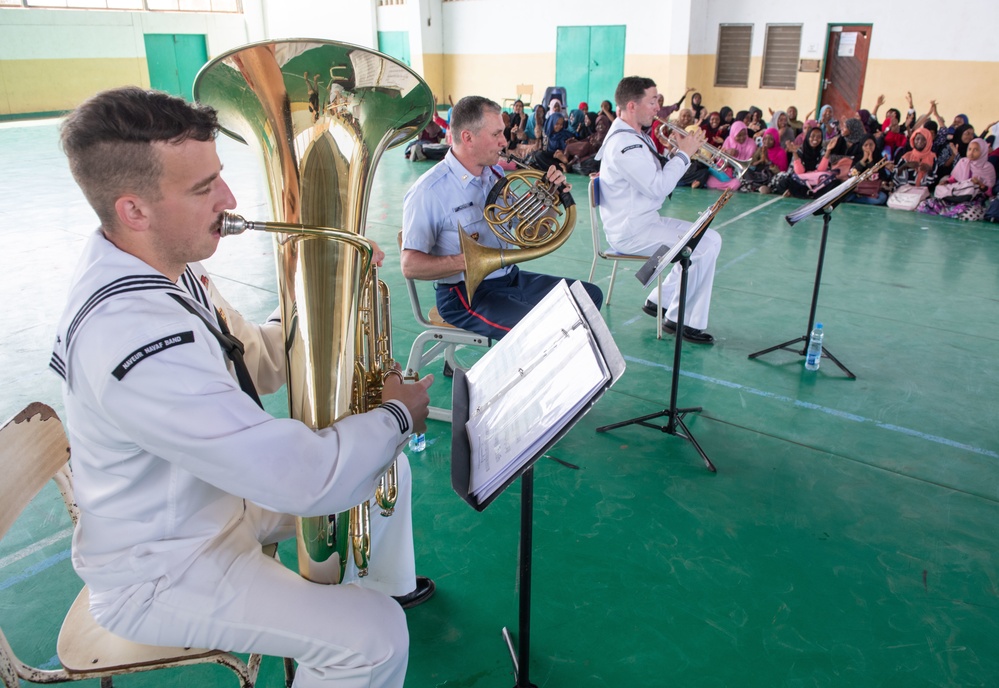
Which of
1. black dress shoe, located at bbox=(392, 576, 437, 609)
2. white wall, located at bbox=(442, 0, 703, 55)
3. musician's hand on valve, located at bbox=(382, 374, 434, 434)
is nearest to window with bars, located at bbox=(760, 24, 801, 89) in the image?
white wall, located at bbox=(442, 0, 703, 55)

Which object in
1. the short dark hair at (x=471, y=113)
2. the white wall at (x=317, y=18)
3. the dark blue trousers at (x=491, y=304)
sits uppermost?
the white wall at (x=317, y=18)

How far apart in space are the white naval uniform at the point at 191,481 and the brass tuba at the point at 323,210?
0.15m

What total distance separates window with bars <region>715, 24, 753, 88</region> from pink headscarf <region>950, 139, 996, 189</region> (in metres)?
6.46

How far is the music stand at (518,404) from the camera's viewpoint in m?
1.52

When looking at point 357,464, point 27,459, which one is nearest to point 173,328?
point 357,464

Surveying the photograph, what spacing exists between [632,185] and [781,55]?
10899 mm

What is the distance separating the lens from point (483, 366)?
2.13 meters

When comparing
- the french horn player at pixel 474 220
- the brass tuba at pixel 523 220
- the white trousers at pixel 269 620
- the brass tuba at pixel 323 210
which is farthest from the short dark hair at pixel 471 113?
the white trousers at pixel 269 620

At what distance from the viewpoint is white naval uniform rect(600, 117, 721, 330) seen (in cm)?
502

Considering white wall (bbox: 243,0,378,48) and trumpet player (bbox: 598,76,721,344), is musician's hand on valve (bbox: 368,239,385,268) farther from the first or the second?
white wall (bbox: 243,0,378,48)

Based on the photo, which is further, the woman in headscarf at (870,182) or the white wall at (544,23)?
the white wall at (544,23)

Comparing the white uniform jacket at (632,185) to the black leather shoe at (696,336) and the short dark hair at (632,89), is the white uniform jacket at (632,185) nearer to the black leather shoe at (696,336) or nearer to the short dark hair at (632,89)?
the short dark hair at (632,89)

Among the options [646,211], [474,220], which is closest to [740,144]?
[646,211]

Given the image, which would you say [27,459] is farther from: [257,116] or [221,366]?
[257,116]
